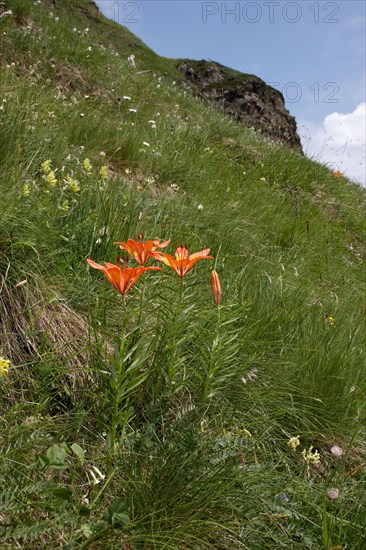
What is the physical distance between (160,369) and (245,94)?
18423mm

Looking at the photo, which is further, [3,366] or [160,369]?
[160,369]

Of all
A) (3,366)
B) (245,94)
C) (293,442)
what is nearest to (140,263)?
(3,366)

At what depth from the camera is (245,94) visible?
1891 cm

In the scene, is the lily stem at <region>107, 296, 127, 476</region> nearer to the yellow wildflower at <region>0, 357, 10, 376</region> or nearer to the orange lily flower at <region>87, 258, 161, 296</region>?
the orange lily flower at <region>87, 258, 161, 296</region>

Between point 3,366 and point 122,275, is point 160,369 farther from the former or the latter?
point 3,366

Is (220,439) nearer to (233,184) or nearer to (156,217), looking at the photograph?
(156,217)

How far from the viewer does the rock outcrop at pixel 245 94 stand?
17675 millimetres

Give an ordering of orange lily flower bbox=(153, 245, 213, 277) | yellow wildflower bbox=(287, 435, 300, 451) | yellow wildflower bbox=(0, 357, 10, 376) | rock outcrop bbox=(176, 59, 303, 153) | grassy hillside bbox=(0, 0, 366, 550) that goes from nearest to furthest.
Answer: yellow wildflower bbox=(0, 357, 10, 376) → grassy hillside bbox=(0, 0, 366, 550) → orange lily flower bbox=(153, 245, 213, 277) → yellow wildflower bbox=(287, 435, 300, 451) → rock outcrop bbox=(176, 59, 303, 153)

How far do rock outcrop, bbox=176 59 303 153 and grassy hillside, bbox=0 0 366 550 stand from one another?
1342 cm

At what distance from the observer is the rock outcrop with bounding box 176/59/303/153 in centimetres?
1767

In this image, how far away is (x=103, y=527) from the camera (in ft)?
4.72

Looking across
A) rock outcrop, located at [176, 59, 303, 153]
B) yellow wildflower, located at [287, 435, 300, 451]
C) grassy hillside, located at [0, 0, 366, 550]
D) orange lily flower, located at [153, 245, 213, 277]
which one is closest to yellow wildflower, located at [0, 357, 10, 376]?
grassy hillside, located at [0, 0, 366, 550]

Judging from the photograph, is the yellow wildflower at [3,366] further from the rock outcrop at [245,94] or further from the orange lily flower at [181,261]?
the rock outcrop at [245,94]

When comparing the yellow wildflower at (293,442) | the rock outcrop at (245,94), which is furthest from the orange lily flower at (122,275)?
the rock outcrop at (245,94)
